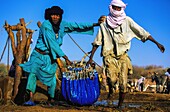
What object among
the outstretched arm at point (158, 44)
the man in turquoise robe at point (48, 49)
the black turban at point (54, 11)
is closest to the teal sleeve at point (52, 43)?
the man in turquoise robe at point (48, 49)

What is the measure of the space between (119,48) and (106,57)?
0.33 m

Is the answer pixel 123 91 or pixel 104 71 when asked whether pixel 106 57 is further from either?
pixel 123 91

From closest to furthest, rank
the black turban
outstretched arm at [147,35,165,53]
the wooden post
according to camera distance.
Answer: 1. outstretched arm at [147,35,165,53]
2. the black turban
3. the wooden post

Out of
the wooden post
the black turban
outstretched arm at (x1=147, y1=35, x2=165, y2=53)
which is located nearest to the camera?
outstretched arm at (x1=147, y1=35, x2=165, y2=53)

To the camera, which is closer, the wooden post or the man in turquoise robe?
the man in turquoise robe

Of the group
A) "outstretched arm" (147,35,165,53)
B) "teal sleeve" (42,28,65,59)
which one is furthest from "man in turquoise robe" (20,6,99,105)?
"outstretched arm" (147,35,165,53)

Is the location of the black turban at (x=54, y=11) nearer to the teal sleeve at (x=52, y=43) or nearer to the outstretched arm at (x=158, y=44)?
the teal sleeve at (x=52, y=43)

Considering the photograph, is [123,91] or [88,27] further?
[88,27]

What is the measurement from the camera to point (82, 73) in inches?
292

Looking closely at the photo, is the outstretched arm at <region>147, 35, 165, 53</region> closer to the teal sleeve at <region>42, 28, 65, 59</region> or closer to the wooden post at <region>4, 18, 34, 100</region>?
the teal sleeve at <region>42, 28, 65, 59</region>

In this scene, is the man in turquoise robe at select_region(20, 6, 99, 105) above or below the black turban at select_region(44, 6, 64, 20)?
below

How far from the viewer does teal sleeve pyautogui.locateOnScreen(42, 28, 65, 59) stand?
306 inches

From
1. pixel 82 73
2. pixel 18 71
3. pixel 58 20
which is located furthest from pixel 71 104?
pixel 18 71

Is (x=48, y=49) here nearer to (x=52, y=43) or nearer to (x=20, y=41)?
(x=52, y=43)
